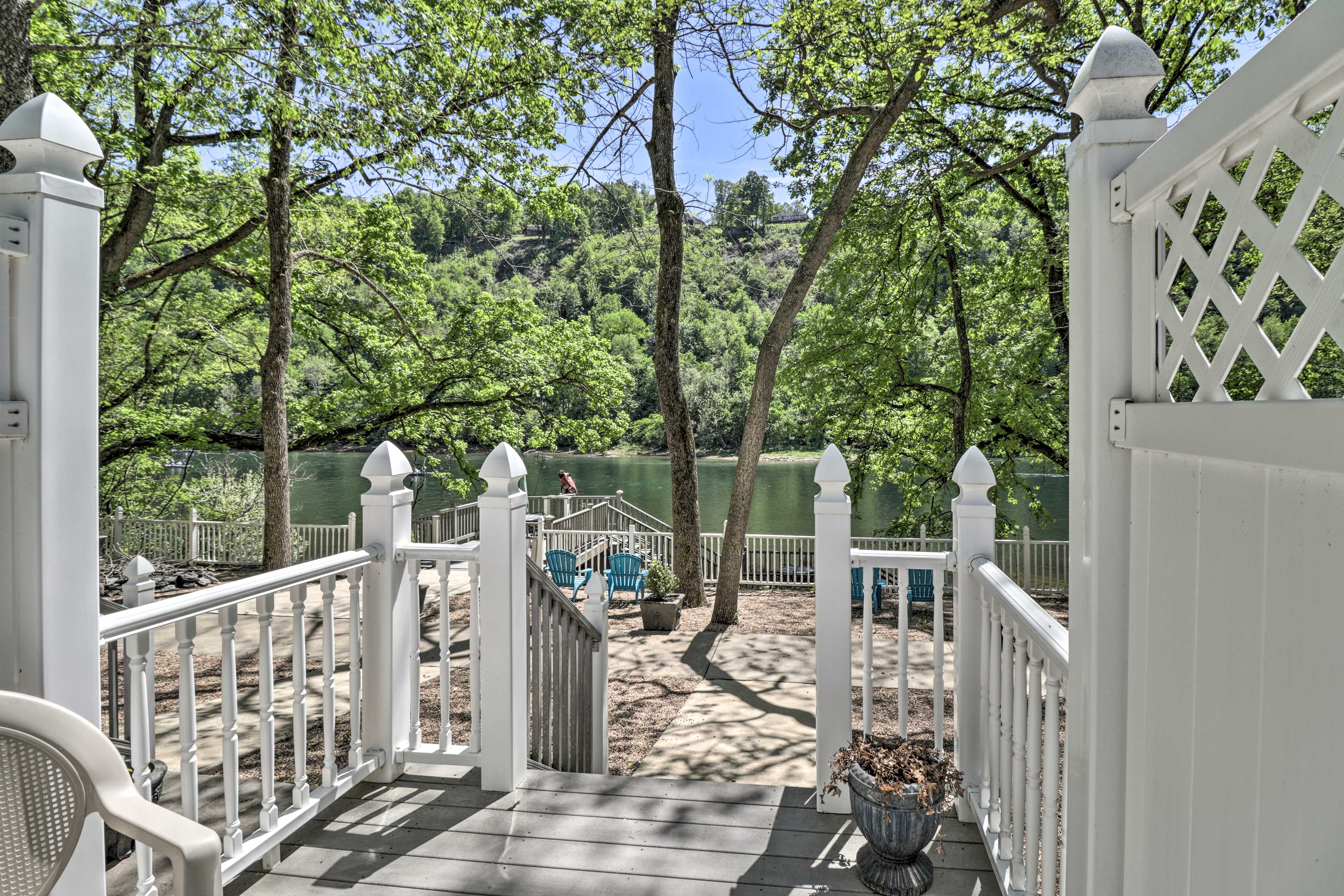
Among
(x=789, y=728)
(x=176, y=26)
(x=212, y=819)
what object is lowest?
(x=789, y=728)

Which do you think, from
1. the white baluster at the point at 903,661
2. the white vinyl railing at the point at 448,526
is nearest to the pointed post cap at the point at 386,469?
the white baluster at the point at 903,661

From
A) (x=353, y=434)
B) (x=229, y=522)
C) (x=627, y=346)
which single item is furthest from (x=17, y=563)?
(x=627, y=346)

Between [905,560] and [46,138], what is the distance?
2.76m

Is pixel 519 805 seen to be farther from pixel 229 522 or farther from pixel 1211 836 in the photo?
pixel 229 522

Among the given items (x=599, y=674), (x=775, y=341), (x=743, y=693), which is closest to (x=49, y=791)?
(x=599, y=674)

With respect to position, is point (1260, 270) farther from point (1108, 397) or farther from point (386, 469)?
point (386, 469)

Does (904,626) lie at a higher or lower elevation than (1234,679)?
lower

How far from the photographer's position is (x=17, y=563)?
1520 mm

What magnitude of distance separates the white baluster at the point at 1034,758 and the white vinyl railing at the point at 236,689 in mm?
1947

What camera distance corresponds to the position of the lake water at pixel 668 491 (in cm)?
2030

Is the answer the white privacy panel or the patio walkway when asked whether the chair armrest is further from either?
the patio walkway

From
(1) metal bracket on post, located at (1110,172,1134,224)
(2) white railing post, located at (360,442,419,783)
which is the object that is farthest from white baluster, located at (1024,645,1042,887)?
(2) white railing post, located at (360,442,419,783)

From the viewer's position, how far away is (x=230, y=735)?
7.08 feet

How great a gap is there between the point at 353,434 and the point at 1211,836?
36.8 ft
